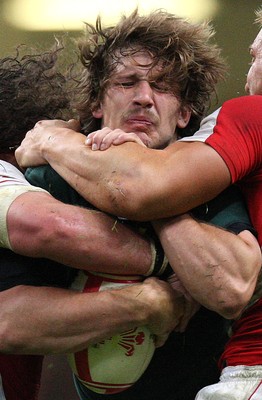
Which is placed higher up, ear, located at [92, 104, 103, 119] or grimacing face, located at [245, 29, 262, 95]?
grimacing face, located at [245, 29, 262, 95]

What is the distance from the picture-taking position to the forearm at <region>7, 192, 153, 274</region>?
1381 millimetres

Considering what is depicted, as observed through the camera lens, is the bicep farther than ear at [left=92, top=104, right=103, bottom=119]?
No

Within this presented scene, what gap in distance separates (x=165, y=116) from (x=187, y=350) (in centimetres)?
55

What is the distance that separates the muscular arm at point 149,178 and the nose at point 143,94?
1.12ft

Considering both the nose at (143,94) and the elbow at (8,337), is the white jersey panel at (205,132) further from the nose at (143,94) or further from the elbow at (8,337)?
the elbow at (8,337)

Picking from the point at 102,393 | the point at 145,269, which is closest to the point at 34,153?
the point at 145,269

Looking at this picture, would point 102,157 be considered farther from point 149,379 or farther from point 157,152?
point 149,379

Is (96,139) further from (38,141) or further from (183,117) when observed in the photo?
(183,117)

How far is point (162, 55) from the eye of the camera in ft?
6.06

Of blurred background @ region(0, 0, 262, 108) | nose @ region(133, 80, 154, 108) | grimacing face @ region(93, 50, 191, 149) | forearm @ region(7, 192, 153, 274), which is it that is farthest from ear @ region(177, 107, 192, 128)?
blurred background @ region(0, 0, 262, 108)

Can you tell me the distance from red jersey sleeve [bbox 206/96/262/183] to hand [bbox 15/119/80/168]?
1.18ft

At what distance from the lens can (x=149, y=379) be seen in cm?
160

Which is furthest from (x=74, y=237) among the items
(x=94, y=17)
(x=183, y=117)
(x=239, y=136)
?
(x=94, y=17)

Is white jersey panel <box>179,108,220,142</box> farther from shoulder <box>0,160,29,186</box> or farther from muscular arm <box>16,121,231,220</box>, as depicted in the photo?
shoulder <box>0,160,29,186</box>
